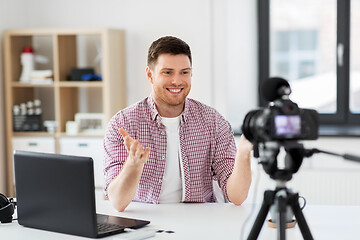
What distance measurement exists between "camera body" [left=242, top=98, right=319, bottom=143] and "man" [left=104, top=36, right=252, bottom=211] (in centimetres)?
81

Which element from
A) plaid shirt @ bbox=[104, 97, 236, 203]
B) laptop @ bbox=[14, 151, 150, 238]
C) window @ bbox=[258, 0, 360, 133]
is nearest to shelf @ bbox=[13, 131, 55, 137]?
window @ bbox=[258, 0, 360, 133]

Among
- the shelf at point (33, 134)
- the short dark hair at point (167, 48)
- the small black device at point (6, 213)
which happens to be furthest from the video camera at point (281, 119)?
the shelf at point (33, 134)

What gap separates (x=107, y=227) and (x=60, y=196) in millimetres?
198

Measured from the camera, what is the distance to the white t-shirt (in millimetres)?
2633

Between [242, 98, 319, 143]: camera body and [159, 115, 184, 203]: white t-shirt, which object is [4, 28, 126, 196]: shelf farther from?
[242, 98, 319, 143]: camera body

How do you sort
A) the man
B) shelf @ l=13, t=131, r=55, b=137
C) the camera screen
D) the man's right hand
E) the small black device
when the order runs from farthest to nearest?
shelf @ l=13, t=131, r=55, b=137, the man, the small black device, the man's right hand, the camera screen

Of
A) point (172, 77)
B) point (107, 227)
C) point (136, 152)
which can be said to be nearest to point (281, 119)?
point (136, 152)

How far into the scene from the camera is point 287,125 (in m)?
1.67

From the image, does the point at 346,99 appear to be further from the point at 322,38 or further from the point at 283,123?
the point at 283,123

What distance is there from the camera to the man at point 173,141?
2.59 meters

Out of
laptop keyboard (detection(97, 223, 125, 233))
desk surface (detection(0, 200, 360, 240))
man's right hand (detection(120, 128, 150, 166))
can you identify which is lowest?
desk surface (detection(0, 200, 360, 240))

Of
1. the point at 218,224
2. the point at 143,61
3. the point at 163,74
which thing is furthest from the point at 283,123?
the point at 143,61

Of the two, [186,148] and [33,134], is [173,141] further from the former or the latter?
[33,134]

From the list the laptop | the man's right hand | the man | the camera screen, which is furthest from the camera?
the man
